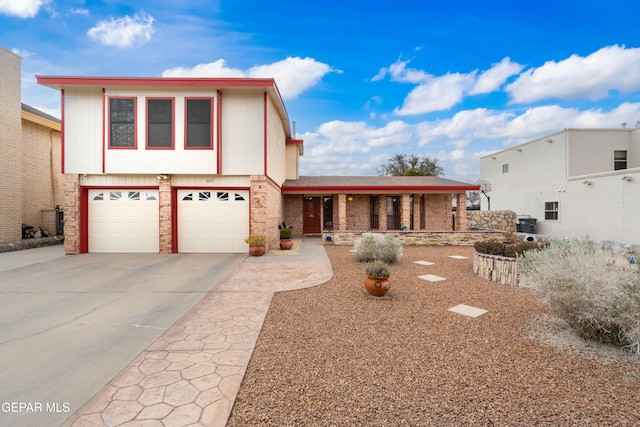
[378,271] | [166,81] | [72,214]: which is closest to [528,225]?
[378,271]

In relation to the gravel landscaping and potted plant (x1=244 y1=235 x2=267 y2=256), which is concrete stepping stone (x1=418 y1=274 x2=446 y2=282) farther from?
potted plant (x1=244 y1=235 x2=267 y2=256)

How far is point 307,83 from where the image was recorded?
15773 millimetres

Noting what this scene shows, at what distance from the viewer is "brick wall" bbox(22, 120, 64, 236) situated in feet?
39.6

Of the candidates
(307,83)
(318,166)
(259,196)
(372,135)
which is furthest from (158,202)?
(372,135)

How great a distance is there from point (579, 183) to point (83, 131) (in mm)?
21551

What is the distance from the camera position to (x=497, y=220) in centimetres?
1581

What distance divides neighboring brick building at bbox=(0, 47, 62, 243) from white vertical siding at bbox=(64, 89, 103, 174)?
12.8 ft

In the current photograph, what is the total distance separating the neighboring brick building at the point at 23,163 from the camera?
10578mm

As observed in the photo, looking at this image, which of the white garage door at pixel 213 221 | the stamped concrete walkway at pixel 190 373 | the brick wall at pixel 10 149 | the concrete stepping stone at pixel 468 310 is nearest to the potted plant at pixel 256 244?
the white garage door at pixel 213 221

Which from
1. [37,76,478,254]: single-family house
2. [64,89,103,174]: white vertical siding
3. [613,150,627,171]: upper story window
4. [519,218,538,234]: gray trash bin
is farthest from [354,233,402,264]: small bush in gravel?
[613,150,627,171]: upper story window

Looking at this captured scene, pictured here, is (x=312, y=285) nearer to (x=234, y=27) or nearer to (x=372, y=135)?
(x=234, y=27)

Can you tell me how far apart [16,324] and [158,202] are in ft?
21.1

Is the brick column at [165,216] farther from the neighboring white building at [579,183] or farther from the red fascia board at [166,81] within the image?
the neighboring white building at [579,183]

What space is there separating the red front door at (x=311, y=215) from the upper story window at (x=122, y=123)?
29.0 feet
